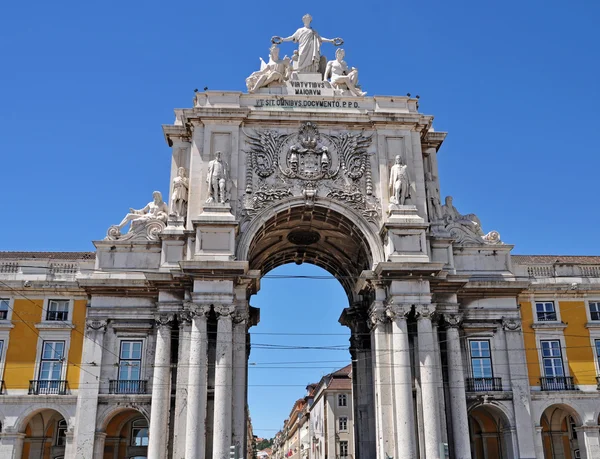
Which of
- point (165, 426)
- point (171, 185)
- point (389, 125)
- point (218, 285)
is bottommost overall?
point (165, 426)

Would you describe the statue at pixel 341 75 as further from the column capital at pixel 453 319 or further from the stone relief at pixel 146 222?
the column capital at pixel 453 319

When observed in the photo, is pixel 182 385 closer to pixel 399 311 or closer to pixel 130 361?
pixel 130 361

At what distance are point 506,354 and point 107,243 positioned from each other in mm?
19427

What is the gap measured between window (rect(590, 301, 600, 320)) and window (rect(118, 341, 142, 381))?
21.8m

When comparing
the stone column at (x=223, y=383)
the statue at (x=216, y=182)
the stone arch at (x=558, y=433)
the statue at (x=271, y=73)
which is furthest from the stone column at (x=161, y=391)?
the stone arch at (x=558, y=433)

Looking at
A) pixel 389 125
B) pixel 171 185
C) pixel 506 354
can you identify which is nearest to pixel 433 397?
pixel 506 354

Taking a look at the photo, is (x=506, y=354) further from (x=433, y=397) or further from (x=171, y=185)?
(x=171, y=185)

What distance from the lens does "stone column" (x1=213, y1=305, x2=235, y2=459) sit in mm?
26797

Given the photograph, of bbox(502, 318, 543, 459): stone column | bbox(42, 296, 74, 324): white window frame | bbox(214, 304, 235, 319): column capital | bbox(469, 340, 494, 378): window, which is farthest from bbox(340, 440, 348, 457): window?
bbox(214, 304, 235, 319): column capital

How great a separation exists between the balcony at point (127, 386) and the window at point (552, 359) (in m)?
18.7

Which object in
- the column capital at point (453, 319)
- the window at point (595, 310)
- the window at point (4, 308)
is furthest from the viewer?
the window at point (595, 310)

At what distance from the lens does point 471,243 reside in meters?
32.9

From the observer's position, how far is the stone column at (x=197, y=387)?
87.1ft

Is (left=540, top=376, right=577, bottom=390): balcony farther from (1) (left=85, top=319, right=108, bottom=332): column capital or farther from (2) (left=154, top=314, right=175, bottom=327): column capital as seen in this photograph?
(1) (left=85, top=319, right=108, bottom=332): column capital
